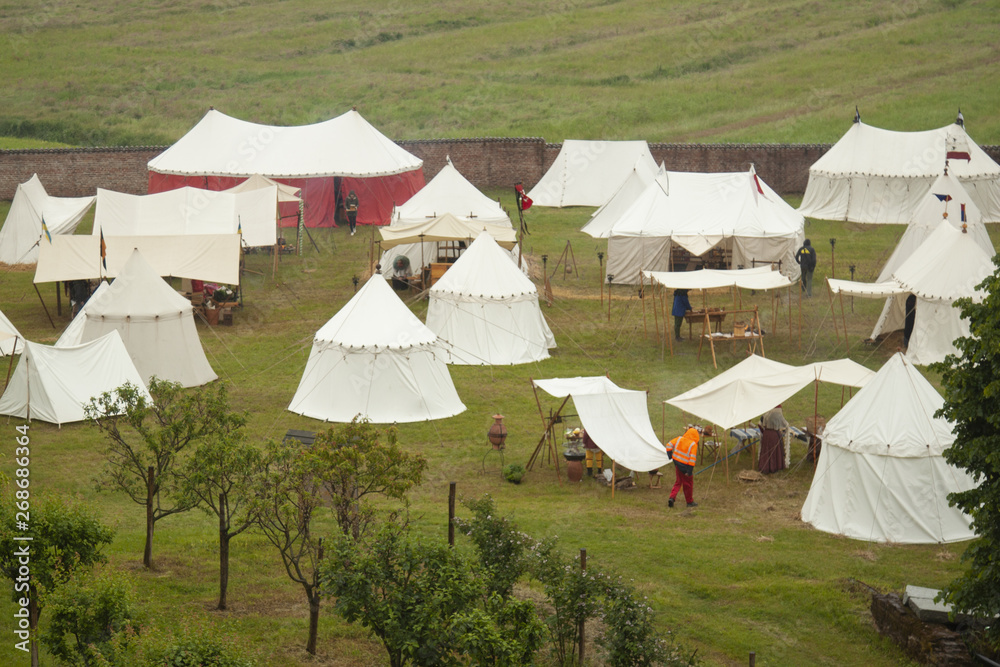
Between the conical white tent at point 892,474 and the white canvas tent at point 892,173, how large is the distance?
19566mm

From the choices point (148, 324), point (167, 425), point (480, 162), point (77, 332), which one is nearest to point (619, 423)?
point (167, 425)

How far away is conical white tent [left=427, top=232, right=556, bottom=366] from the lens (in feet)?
76.7

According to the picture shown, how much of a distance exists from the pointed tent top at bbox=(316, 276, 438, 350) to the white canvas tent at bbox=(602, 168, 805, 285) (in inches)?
359

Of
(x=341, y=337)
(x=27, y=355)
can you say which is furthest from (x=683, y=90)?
(x=27, y=355)

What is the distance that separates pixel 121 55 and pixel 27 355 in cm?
4099

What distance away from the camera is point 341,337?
20.1 metres

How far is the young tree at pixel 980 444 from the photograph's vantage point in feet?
36.1

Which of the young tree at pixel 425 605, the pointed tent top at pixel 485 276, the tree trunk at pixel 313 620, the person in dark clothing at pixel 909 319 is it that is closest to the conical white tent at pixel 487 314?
the pointed tent top at pixel 485 276

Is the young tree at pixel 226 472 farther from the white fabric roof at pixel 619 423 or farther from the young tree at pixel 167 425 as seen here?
the white fabric roof at pixel 619 423

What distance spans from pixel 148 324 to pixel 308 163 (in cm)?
1409

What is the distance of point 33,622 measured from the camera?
10.1 m

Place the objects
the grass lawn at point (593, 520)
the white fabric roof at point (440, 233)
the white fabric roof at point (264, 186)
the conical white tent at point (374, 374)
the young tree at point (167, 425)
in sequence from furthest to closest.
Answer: the white fabric roof at point (264, 186)
the white fabric roof at point (440, 233)
the conical white tent at point (374, 374)
the young tree at point (167, 425)
the grass lawn at point (593, 520)

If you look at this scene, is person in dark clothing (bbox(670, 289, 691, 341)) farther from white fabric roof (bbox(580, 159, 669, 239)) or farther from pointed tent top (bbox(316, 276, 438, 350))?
white fabric roof (bbox(580, 159, 669, 239))

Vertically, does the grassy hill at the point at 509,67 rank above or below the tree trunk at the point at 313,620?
above
